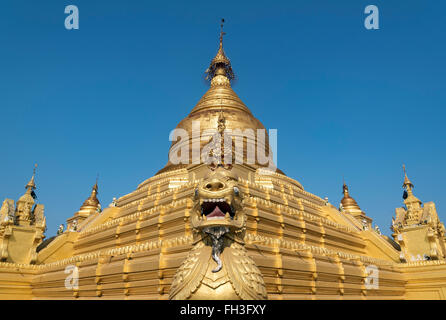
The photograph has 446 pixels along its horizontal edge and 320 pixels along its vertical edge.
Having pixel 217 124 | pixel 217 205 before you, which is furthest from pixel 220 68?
pixel 217 205

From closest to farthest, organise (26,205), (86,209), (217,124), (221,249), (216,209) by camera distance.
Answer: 1. (221,249)
2. (216,209)
3. (26,205)
4. (217,124)
5. (86,209)

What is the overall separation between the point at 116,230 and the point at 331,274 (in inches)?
424

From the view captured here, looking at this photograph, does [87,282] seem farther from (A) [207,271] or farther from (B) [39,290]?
(A) [207,271]

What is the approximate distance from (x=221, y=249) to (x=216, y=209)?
84cm

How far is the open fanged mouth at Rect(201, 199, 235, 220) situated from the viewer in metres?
5.98

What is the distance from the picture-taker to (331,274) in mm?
11773

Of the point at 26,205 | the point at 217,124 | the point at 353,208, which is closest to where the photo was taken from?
the point at 26,205

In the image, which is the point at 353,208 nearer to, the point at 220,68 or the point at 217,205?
the point at 220,68

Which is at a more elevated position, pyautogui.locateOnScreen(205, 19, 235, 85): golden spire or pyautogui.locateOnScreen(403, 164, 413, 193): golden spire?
pyautogui.locateOnScreen(205, 19, 235, 85): golden spire

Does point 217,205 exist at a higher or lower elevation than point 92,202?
lower

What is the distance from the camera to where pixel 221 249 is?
19.4 feet

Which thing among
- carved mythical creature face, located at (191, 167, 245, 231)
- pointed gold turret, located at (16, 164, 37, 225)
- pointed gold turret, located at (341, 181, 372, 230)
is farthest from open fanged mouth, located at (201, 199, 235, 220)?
pointed gold turret, located at (341, 181, 372, 230)

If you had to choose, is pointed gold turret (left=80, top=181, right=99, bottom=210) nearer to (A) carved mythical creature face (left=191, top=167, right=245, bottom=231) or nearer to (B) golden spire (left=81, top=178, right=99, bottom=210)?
(B) golden spire (left=81, top=178, right=99, bottom=210)

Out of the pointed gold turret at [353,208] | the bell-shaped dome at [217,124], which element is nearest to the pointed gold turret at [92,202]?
the bell-shaped dome at [217,124]
